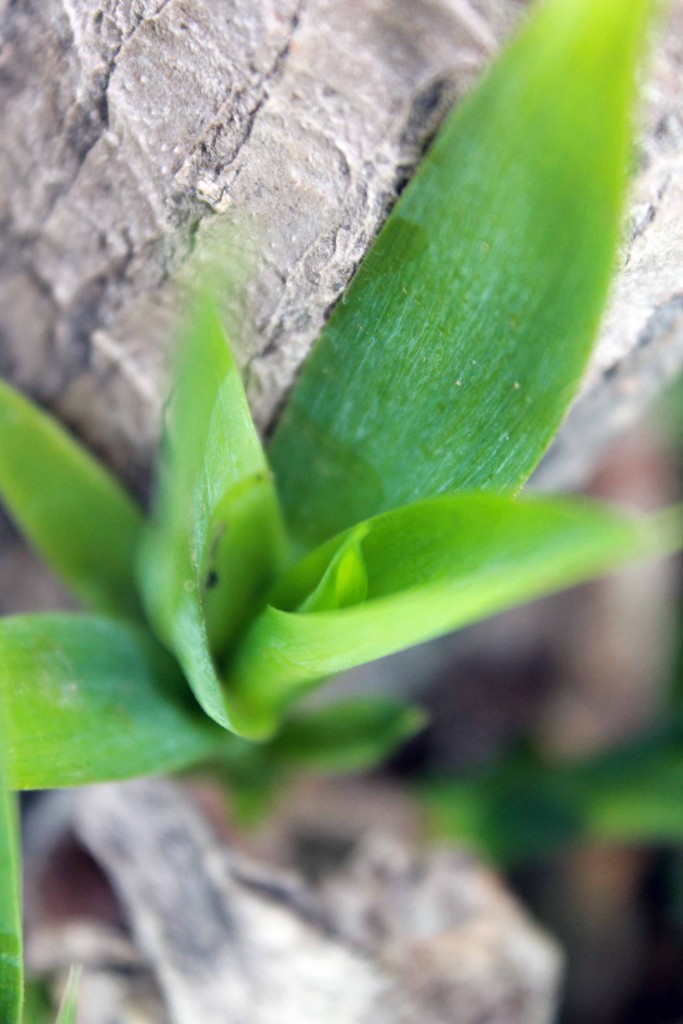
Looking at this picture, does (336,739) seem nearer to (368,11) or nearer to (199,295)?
(199,295)

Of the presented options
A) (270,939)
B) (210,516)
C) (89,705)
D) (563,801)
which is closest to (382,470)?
(210,516)

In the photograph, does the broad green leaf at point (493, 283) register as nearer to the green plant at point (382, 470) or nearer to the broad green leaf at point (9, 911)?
the green plant at point (382, 470)

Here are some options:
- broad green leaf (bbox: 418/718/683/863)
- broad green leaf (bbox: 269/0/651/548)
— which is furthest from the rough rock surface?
broad green leaf (bbox: 269/0/651/548)

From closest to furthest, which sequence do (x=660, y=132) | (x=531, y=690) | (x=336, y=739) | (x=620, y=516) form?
1. (x=620, y=516)
2. (x=660, y=132)
3. (x=336, y=739)
4. (x=531, y=690)

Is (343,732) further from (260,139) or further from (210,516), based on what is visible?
(260,139)

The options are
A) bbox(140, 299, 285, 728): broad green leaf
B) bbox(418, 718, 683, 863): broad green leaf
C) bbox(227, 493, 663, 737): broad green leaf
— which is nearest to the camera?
bbox(227, 493, 663, 737): broad green leaf

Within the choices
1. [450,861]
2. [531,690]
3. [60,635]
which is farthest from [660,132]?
[531,690]

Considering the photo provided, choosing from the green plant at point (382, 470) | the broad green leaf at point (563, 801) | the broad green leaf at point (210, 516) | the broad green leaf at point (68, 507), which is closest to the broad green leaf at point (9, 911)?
the green plant at point (382, 470)

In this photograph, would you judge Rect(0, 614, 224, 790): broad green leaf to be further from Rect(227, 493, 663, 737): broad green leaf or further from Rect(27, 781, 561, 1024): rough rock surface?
Rect(27, 781, 561, 1024): rough rock surface
